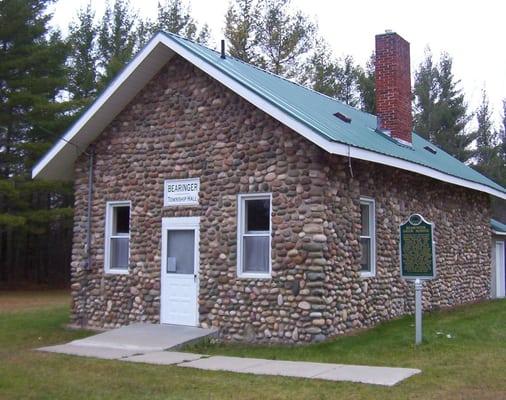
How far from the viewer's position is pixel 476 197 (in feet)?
64.4

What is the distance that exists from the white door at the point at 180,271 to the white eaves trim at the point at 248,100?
2.76 meters

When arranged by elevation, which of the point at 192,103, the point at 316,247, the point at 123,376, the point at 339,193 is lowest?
the point at 123,376

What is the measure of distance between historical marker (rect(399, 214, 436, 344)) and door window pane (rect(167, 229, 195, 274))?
13.9 ft

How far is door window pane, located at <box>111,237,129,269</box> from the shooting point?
571 inches

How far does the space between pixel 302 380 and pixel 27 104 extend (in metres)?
25.3

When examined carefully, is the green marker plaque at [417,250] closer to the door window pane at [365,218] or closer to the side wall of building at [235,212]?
the side wall of building at [235,212]

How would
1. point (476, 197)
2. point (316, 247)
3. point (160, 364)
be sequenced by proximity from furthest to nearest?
1. point (476, 197)
2. point (316, 247)
3. point (160, 364)

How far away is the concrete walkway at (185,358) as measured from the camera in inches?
347

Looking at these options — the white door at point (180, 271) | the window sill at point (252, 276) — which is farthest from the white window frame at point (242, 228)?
the white door at point (180, 271)

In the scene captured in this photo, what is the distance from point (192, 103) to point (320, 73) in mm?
23355

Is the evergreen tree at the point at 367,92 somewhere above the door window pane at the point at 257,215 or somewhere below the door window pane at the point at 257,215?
above

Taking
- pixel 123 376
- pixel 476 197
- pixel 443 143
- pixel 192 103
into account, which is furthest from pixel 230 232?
pixel 443 143

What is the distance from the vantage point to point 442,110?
Answer: 44188 millimetres

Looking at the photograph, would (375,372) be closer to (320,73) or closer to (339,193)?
(339,193)
